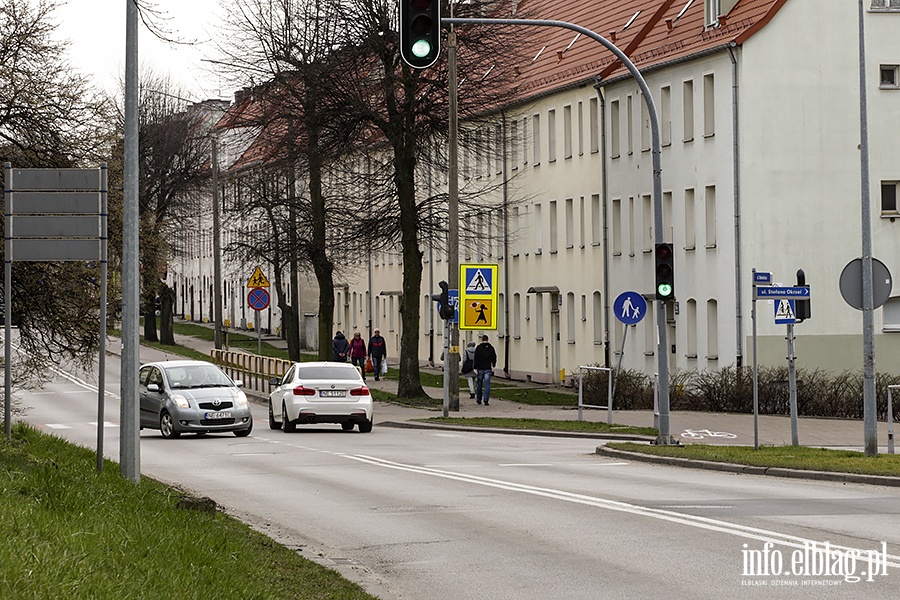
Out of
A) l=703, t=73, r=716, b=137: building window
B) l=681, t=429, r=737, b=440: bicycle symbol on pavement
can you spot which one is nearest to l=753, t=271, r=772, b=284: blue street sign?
l=681, t=429, r=737, b=440: bicycle symbol on pavement

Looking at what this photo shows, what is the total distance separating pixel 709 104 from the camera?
A: 48.1 metres

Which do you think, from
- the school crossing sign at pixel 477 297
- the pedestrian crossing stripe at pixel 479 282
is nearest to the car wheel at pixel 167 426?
the school crossing sign at pixel 477 297

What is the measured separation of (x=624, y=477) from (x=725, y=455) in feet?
10.1

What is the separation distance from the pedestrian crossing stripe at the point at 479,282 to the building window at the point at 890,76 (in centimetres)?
1653

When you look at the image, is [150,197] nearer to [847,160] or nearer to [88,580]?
[847,160]

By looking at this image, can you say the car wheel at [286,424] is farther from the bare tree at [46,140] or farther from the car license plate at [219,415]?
the bare tree at [46,140]

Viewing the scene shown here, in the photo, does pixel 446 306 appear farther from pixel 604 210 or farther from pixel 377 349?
pixel 377 349

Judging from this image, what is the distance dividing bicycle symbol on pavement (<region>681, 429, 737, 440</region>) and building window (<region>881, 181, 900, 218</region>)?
1680cm

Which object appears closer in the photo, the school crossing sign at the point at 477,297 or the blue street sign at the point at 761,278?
the blue street sign at the point at 761,278

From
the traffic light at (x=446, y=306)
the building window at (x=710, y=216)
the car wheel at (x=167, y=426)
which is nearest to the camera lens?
Result: the car wheel at (x=167, y=426)

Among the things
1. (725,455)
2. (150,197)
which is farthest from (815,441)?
(150,197)

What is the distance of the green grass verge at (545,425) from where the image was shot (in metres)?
32.0

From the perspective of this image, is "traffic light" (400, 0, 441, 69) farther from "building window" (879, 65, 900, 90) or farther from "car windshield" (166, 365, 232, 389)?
"building window" (879, 65, 900, 90)

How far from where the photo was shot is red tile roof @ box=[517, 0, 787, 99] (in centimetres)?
4744
